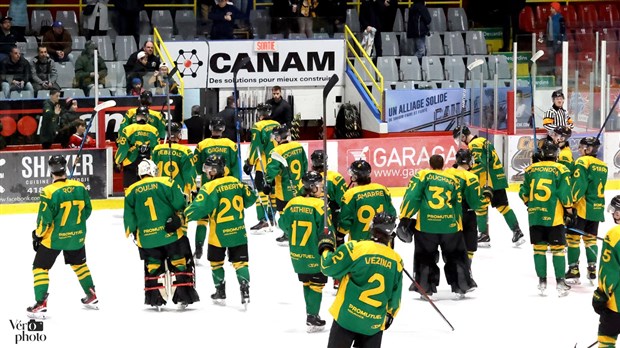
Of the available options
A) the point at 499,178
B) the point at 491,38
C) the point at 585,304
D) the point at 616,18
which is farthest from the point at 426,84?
the point at 585,304

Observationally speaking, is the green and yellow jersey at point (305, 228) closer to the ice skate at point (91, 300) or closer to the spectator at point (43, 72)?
the ice skate at point (91, 300)

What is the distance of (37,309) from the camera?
10844 millimetres

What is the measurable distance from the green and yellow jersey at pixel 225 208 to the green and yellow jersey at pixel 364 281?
2.96 m

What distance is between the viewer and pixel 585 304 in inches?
454

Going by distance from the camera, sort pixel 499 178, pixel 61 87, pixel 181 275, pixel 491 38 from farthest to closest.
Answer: pixel 491 38, pixel 61 87, pixel 499 178, pixel 181 275

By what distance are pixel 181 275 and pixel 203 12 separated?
1011 centimetres

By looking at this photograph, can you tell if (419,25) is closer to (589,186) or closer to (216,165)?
(589,186)

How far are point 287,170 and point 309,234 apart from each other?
11.0 ft

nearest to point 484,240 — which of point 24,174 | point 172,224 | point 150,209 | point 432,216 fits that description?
point 432,216

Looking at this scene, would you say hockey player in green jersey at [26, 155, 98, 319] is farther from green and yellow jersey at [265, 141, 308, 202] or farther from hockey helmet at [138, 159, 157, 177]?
green and yellow jersey at [265, 141, 308, 202]

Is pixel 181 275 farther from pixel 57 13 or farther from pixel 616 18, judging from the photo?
pixel 616 18

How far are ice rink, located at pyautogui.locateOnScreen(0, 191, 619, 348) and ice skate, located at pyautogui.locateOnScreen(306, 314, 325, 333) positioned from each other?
0.06m

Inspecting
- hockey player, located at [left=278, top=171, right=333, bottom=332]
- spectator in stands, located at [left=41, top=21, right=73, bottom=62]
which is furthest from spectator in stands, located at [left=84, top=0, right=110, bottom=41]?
hockey player, located at [left=278, top=171, right=333, bottom=332]

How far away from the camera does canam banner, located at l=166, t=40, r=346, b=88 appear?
64.0ft
